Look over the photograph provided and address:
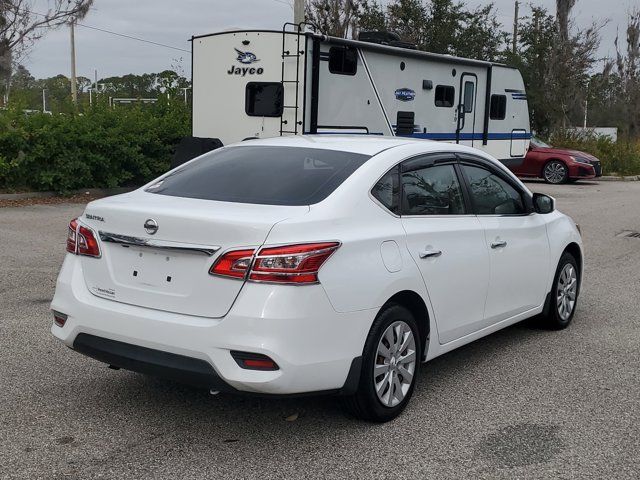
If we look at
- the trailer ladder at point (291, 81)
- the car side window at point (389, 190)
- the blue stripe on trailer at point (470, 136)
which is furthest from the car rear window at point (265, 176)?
the blue stripe on trailer at point (470, 136)

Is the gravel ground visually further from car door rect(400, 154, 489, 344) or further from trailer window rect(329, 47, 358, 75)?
trailer window rect(329, 47, 358, 75)

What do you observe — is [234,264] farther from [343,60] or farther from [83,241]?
[343,60]

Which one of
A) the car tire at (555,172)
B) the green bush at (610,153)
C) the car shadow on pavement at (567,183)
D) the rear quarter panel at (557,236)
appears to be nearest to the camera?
the rear quarter panel at (557,236)

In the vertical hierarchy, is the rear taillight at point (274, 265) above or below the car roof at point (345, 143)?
below

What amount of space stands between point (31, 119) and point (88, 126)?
103 centimetres

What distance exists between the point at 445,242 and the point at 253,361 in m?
1.61

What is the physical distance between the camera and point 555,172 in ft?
74.2

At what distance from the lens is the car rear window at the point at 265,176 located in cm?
439

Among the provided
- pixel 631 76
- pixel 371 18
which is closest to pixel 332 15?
pixel 371 18

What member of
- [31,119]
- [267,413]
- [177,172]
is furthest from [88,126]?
[267,413]

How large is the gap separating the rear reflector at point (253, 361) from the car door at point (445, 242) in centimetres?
116

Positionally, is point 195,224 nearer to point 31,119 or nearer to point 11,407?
point 11,407

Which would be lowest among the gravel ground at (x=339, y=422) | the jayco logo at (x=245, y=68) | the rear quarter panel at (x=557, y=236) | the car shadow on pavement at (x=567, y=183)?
the car shadow on pavement at (x=567, y=183)

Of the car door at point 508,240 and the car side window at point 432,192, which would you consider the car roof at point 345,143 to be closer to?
the car side window at point 432,192
